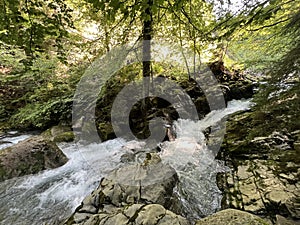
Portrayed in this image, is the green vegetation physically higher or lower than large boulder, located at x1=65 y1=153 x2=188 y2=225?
higher

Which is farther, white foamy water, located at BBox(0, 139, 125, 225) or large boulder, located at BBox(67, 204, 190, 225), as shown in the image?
white foamy water, located at BBox(0, 139, 125, 225)

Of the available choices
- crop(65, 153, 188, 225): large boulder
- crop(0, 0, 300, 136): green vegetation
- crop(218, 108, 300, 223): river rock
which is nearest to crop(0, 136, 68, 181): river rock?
crop(0, 0, 300, 136): green vegetation

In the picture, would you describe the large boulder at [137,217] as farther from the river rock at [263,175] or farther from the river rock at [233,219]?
the river rock at [263,175]

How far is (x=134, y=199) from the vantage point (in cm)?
293

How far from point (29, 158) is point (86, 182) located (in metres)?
1.47

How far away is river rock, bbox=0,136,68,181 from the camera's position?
4250 millimetres

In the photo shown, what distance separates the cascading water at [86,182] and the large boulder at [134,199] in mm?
458

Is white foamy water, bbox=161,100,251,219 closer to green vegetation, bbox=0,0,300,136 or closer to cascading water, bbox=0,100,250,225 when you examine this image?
cascading water, bbox=0,100,250,225

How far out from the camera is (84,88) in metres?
7.52

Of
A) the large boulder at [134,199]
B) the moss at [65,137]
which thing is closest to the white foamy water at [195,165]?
the large boulder at [134,199]

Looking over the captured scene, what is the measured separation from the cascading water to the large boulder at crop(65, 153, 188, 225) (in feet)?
1.50

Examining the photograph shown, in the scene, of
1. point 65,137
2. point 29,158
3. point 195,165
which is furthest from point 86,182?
point 65,137

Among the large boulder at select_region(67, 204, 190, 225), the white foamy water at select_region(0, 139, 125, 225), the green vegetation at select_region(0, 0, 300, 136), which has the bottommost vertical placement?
the white foamy water at select_region(0, 139, 125, 225)

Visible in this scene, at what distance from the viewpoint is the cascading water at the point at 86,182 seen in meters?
3.24
